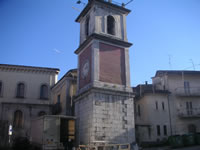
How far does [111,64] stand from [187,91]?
1499 cm

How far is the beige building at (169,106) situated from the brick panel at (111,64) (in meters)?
8.07

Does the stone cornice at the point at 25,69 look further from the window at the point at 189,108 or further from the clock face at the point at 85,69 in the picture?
the window at the point at 189,108

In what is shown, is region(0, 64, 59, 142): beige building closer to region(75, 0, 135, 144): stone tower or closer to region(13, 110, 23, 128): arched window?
region(13, 110, 23, 128): arched window

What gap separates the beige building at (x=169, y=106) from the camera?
1233 inches

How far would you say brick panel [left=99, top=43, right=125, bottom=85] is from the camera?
79.2 feet

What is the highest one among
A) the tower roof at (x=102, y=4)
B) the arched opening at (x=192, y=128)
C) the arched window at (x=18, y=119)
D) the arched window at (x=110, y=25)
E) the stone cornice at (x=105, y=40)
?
the tower roof at (x=102, y=4)

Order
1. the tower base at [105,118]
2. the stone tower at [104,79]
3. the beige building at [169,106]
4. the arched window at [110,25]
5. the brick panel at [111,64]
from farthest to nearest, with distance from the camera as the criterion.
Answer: the beige building at [169,106], the arched window at [110,25], the brick panel at [111,64], the stone tower at [104,79], the tower base at [105,118]

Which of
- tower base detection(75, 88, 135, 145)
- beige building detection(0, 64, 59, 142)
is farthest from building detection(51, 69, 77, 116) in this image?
tower base detection(75, 88, 135, 145)

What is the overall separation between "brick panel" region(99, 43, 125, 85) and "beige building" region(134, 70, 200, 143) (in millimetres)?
8071

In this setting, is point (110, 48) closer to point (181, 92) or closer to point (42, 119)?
point (42, 119)

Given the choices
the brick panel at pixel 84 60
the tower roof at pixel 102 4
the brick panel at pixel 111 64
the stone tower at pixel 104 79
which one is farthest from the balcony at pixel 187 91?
the brick panel at pixel 84 60

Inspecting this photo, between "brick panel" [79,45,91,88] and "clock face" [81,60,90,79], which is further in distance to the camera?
"clock face" [81,60,90,79]

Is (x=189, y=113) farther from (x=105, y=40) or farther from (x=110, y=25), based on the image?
(x=105, y=40)

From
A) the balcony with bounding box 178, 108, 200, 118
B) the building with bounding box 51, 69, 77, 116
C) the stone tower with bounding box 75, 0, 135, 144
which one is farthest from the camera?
the balcony with bounding box 178, 108, 200, 118
